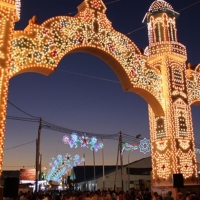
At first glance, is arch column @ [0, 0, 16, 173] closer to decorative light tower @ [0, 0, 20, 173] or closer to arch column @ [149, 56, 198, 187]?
decorative light tower @ [0, 0, 20, 173]

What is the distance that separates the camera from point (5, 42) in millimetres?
10055

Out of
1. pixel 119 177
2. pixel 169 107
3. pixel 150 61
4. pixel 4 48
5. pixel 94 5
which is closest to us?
pixel 4 48

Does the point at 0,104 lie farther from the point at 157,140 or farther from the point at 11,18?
the point at 157,140

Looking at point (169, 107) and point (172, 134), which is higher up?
point (169, 107)

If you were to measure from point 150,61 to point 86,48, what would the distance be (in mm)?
4146

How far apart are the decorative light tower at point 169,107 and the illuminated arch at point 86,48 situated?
0.49 metres

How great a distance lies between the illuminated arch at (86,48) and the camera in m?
11.4

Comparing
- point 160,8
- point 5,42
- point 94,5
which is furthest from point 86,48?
point 160,8

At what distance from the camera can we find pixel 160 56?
1562 centimetres

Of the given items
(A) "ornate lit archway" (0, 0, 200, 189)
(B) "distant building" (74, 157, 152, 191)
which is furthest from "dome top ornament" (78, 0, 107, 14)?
(B) "distant building" (74, 157, 152, 191)

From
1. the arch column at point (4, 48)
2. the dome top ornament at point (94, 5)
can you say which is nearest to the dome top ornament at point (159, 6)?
the dome top ornament at point (94, 5)

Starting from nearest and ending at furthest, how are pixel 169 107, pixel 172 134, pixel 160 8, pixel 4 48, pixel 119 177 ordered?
pixel 4 48
pixel 172 134
pixel 169 107
pixel 160 8
pixel 119 177

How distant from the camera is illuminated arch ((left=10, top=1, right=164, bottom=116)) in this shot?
37.5ft

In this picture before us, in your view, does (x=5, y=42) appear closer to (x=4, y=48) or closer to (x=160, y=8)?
(x=4, y=48)
